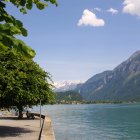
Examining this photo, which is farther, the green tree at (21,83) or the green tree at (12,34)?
the green tree at (21,83)

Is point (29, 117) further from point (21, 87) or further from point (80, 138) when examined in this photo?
point (21, 87)

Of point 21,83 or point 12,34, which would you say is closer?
point 12,34

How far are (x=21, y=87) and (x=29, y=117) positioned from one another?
22.7 meters

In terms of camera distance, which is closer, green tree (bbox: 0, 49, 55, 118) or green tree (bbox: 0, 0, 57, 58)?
green tree (bbox: 0, 0, 57, 58)

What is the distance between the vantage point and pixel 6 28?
3938 mm

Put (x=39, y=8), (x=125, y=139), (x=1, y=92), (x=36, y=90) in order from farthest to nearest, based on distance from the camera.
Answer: (x=125, y=139) < (x=36, y=90) < (x=1, y=92) < (x=39, y=8)

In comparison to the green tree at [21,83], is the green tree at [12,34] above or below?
below

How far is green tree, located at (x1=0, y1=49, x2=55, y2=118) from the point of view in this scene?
30141 millimetres

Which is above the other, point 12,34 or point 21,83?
point 21,83

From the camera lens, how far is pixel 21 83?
1219 inches

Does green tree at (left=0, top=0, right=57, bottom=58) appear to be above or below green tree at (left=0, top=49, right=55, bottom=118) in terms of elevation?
below

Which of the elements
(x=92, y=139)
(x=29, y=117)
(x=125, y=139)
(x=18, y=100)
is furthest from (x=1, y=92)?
(x=125, y=139)

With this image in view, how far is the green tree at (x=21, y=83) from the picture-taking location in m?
30.1

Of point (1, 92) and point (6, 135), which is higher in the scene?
point (1, 92)
